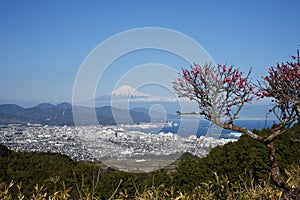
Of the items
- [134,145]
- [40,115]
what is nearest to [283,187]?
[134,145]

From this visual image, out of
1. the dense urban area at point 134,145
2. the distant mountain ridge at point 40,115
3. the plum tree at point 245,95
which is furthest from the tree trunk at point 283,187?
the distant mountain ridge at point 40,115

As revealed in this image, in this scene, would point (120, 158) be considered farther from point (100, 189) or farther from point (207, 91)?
point (207, 91)

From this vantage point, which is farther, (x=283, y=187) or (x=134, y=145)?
(x=134, y=145)

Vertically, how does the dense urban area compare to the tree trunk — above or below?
below

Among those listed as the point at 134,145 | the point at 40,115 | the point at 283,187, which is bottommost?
the point at 134,145

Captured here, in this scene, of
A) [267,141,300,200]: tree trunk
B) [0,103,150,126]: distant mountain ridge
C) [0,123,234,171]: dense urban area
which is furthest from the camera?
[0,103,150,126]: distant mountain ridge

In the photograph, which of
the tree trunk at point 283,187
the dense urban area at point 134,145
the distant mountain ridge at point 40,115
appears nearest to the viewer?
the tree trunk at point 283,187

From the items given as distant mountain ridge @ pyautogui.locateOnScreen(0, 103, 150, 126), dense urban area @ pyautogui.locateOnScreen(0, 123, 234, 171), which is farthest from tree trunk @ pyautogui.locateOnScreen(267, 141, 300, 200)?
distant mountain ridge @ pyautogui.locateOnScreen(0, 103, 150, 126)

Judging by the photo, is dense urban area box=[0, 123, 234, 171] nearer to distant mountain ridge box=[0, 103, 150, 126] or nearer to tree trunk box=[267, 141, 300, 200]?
distant mountain ridge box=[0, 103, 150, 126]

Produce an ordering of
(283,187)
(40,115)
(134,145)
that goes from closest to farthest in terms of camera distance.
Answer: (283,187)
(134,145)
(40,115)

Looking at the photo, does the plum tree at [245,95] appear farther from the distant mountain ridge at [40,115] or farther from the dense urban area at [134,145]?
Result: the distant mountain ridge at [40,115]

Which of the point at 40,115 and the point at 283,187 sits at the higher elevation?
the point at 40,115

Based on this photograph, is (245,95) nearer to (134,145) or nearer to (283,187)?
(283,187)
